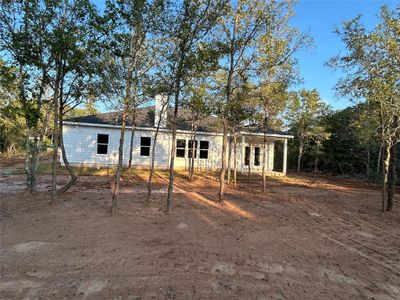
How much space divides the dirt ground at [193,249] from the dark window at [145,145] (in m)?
9.79

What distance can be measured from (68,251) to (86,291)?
5.84ft

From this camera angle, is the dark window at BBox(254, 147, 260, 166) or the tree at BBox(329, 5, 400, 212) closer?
the tree at BBox(329, 5, 400, 212)

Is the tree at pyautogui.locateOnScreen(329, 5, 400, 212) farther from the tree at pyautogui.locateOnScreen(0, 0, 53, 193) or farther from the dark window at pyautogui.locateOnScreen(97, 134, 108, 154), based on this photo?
the dark window at pyautogui.locateOnScreen(97, 134, 108, 154)

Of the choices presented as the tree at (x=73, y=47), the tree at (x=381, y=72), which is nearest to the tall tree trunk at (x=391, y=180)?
the tree at (x=381, y=72)

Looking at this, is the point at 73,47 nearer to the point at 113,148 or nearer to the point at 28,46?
the point at 28,46

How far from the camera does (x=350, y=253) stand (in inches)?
225

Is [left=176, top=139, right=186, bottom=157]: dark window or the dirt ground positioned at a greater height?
[left=176, top=139, right=186, bottom=157]: dark window

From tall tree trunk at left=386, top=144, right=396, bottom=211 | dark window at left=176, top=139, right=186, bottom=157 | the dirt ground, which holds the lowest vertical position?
the dirt ground

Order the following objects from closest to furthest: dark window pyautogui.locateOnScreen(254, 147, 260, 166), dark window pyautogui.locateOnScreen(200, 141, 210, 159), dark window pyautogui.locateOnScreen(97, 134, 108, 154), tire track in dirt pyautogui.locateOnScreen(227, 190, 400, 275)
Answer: tire track in dirt pyautogui.locateOnScreen(227, 190, 400, 275) < dark window pyautogui.locateOnScreen(97, 134, 108, 154) < dark window pyautogui.locateOnScreen(200, 141, 210, 159) < dark window pyautogui.locateOnScreen(254, 147, 260, 166)

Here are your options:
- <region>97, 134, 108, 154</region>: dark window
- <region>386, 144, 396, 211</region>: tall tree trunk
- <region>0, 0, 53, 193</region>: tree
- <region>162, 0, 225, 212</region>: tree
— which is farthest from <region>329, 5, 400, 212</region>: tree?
<region>97, 134, 108, 154</region>: dark window

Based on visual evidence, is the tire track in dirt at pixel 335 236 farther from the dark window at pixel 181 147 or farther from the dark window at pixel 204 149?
the dark window at pixel 181 147

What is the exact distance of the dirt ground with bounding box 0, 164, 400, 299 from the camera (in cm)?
388

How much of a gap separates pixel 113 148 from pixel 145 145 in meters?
2.19

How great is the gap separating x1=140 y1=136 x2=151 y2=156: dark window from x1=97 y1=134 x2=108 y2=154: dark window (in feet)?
7.79
